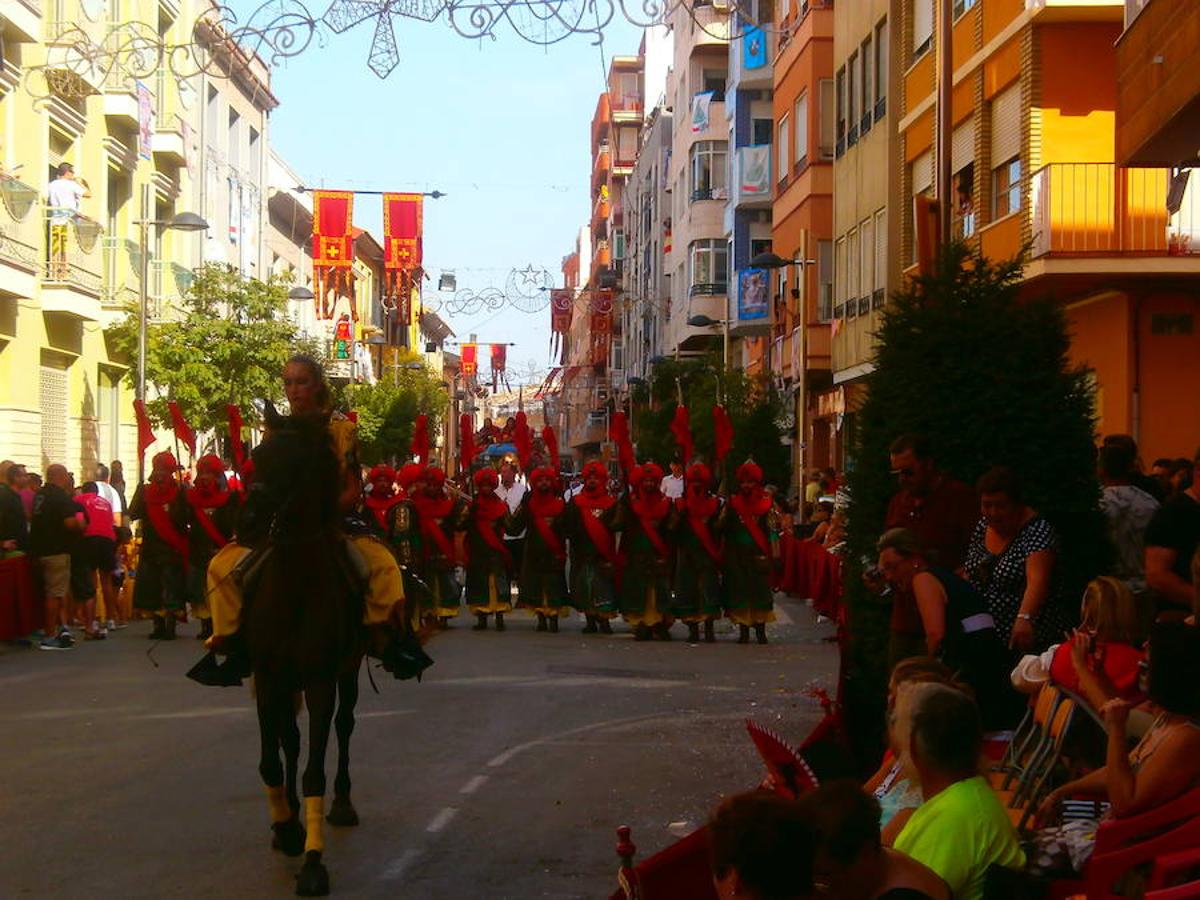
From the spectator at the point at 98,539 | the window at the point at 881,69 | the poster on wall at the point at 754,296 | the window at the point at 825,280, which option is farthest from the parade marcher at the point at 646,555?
the poster on wall at the point at 754,296

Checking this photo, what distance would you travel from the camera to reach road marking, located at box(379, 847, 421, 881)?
7.82 meters

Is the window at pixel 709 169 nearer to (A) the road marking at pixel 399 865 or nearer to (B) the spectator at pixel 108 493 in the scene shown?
(B) the spectator at pixel 108 493

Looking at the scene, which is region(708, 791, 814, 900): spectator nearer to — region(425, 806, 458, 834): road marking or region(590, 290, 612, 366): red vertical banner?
region(425, 806, 458, 834): road marking

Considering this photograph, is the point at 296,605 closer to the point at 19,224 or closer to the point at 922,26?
the point at 19,224

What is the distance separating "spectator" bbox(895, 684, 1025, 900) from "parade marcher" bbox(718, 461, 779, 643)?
1502cm

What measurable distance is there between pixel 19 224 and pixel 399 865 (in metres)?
23.9

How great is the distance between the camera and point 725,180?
59531mm

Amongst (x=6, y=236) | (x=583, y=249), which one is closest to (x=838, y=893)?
(x=6, y=236)

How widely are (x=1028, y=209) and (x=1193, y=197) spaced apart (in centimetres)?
204

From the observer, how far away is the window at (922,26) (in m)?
29.0

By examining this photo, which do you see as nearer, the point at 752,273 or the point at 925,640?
the point at 925,640

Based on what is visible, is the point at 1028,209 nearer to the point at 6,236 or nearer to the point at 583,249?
the point at 6,236

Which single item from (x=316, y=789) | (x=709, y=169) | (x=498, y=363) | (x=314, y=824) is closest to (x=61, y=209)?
(x=316, y=789)

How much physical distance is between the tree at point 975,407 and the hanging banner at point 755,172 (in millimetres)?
38343
